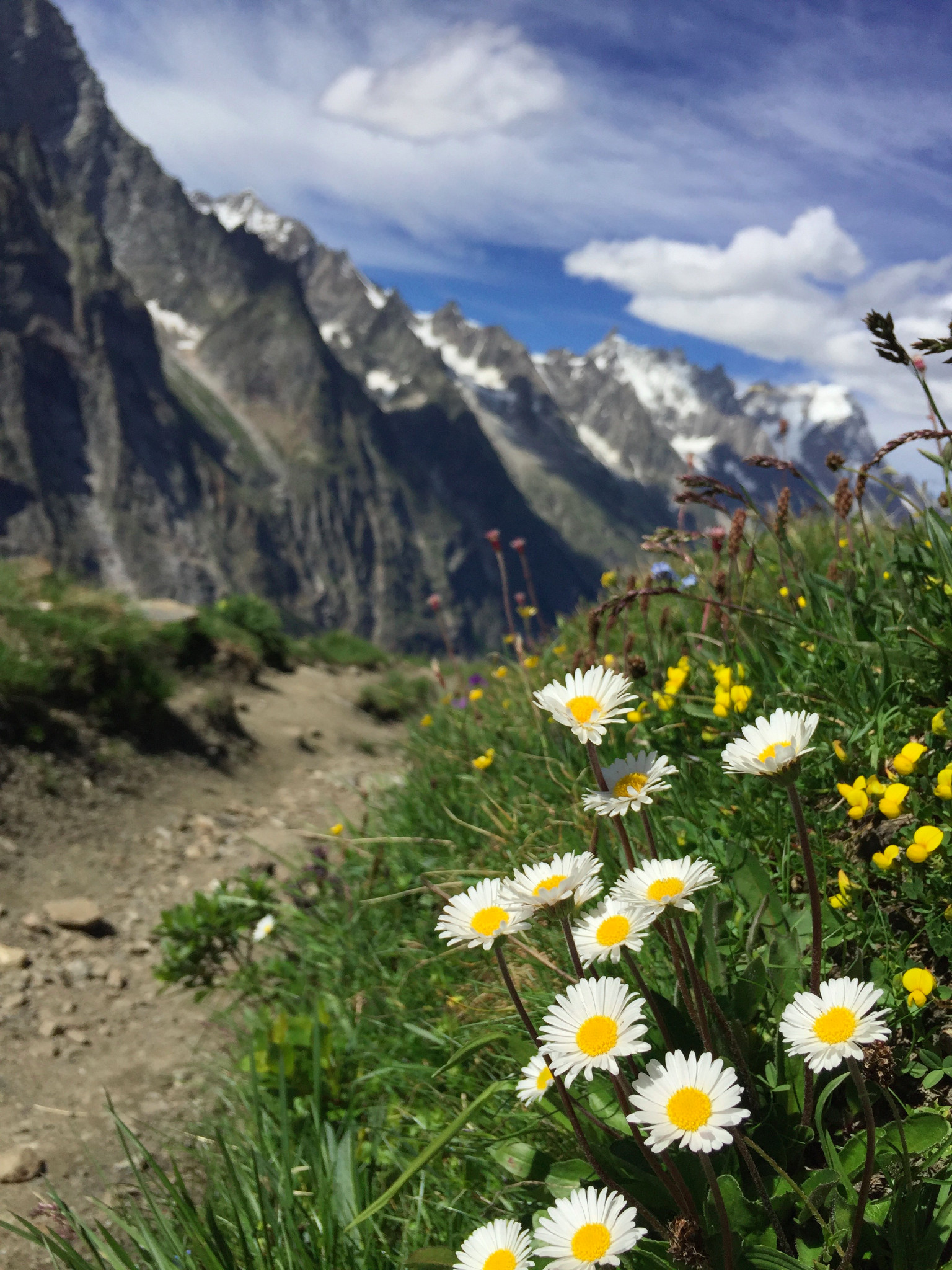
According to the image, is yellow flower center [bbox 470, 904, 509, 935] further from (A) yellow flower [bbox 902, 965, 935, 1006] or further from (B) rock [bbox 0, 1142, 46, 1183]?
(B) rock [bbox 0, 1142, 46, 1183]

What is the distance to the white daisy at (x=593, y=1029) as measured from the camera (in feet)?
3.75

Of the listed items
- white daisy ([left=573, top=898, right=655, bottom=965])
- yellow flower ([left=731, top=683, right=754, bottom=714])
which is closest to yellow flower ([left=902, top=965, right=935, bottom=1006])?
white daisy ([left=573, top=898, right=655, bottom=965])

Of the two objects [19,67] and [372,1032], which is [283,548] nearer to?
[19,67]

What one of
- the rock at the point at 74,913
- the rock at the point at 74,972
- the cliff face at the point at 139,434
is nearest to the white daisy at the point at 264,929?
the rock at the point at 74,972

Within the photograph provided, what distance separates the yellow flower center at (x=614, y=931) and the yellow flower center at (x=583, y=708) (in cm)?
33

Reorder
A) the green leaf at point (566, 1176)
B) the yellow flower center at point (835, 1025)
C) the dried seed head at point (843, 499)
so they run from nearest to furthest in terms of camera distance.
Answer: the yellow flower center at point (835, 1025) → the green leaf at point (566, 1176) → the dried seed head at point (843, 499)

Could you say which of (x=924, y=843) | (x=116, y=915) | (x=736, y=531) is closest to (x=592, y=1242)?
(x=924, y=843)

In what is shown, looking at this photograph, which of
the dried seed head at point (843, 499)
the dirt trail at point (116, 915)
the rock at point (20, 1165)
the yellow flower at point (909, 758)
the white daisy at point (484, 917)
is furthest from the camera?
the dirt trail at point (116, 915)

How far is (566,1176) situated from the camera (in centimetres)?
161

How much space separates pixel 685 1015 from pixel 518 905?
59cm

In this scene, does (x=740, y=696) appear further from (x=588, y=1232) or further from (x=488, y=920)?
(x=588, y=1232)

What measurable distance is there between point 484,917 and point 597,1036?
330 mm

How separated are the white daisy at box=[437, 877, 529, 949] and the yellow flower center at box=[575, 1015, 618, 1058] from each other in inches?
7.3

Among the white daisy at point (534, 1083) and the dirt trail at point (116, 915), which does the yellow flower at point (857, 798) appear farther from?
the dirt trail at point (116, 915)
